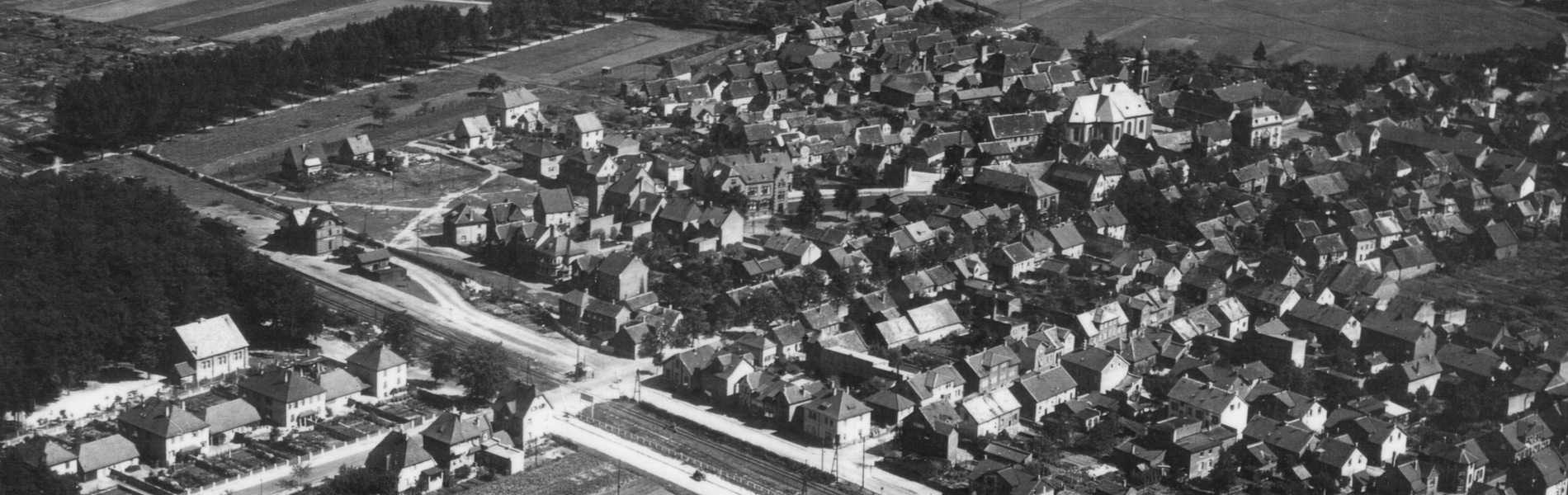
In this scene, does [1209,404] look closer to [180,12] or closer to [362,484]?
[362,484]

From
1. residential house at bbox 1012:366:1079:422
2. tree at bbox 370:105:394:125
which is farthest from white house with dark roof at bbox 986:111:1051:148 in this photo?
residential house at bbox 1012:366:1079:422

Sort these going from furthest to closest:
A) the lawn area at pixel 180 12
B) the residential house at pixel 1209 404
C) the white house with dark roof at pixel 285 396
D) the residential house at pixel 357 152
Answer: the lawn area at pixel 180 12 → the residential house at pixel 357 152 → the residential house at pixel 1209 404 → the white house with dark roof at pixel 285 396

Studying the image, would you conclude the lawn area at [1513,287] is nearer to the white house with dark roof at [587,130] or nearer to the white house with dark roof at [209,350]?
the white house with dark roof at [587,130]

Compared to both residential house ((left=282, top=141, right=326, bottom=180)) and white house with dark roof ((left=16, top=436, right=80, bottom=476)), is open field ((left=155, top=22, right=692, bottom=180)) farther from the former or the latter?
white house with dark roof ((left=16, top=436, right=80, bottom=476))

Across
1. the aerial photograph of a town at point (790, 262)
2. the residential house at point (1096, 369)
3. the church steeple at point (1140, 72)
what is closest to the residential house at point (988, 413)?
the aerial photograph of a town at point (790, 262)

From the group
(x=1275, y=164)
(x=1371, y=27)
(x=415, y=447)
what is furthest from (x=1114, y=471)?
(x=1371, y=27)
